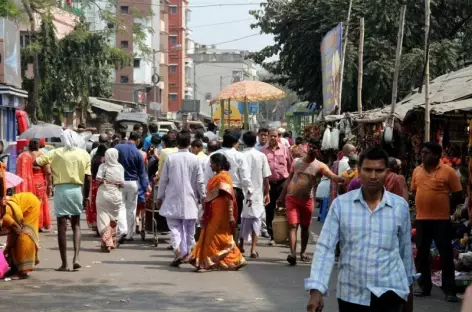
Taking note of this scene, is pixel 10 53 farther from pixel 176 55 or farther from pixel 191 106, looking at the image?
pixel 176 55

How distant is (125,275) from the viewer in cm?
1162

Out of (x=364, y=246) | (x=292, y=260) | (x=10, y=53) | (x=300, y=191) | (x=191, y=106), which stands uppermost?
(x=191, y=106)

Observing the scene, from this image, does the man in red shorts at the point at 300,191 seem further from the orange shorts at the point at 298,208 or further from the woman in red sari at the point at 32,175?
the woman in red sari at the point at 32,175

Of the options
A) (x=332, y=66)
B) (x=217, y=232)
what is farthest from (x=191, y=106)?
(x=217, y=232)

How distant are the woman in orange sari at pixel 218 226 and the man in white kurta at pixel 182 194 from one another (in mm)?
533

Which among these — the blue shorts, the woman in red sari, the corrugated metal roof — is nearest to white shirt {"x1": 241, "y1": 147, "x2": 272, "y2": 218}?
the corrugated metal roof

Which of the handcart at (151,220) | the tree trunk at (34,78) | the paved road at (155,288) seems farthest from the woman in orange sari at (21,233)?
the tree trunk at (34,78)

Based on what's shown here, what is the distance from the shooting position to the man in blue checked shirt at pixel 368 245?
5492mm

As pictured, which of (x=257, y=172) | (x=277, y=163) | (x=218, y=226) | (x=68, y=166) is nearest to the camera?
(x=68, y=166)

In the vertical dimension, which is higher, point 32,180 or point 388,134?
point 388,134

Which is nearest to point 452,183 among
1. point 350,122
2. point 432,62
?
point 350,122

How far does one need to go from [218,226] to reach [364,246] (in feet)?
21.9

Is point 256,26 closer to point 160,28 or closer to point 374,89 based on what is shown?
point 374,89

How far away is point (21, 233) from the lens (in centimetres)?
1092
